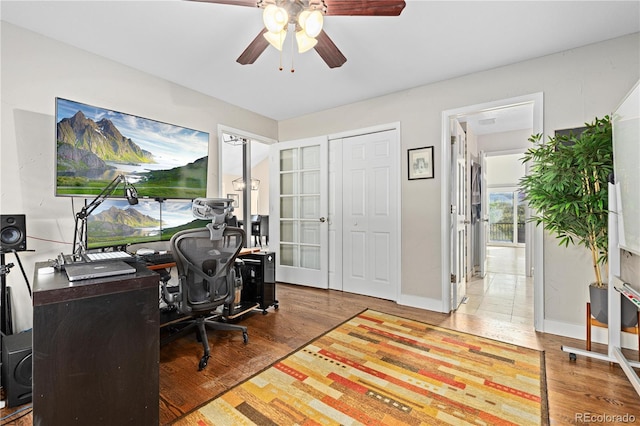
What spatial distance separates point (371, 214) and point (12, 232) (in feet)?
10.9

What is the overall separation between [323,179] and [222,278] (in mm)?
2249

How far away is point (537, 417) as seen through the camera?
1.58 m

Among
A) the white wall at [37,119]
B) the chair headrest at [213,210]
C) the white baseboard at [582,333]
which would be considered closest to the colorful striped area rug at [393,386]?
the white baseboard at [582,333]

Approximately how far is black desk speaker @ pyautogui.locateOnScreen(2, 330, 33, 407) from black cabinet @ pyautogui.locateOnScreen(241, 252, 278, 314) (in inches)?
71.5

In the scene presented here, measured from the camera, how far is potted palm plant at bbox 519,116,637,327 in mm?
2107

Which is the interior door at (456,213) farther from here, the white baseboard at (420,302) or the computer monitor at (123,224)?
the computer monitor at (123,224)

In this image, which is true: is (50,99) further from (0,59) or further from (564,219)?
(564,219)

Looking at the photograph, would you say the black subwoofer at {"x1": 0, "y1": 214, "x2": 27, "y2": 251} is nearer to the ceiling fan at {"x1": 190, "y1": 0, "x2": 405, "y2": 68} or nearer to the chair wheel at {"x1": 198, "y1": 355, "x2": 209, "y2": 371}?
the chair wheel at {"x1": 198, "y1": 355, "x2": 209, "y2": 371}

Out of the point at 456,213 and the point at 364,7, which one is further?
the point at 456,213

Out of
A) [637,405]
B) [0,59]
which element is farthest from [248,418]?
[0,59]

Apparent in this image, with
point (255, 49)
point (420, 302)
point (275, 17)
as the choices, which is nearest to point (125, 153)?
point (255, 49)

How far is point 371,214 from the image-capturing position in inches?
151

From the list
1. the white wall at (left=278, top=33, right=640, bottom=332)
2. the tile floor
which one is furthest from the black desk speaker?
the tile floor

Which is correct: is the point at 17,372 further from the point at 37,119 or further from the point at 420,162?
the point at 420,162
